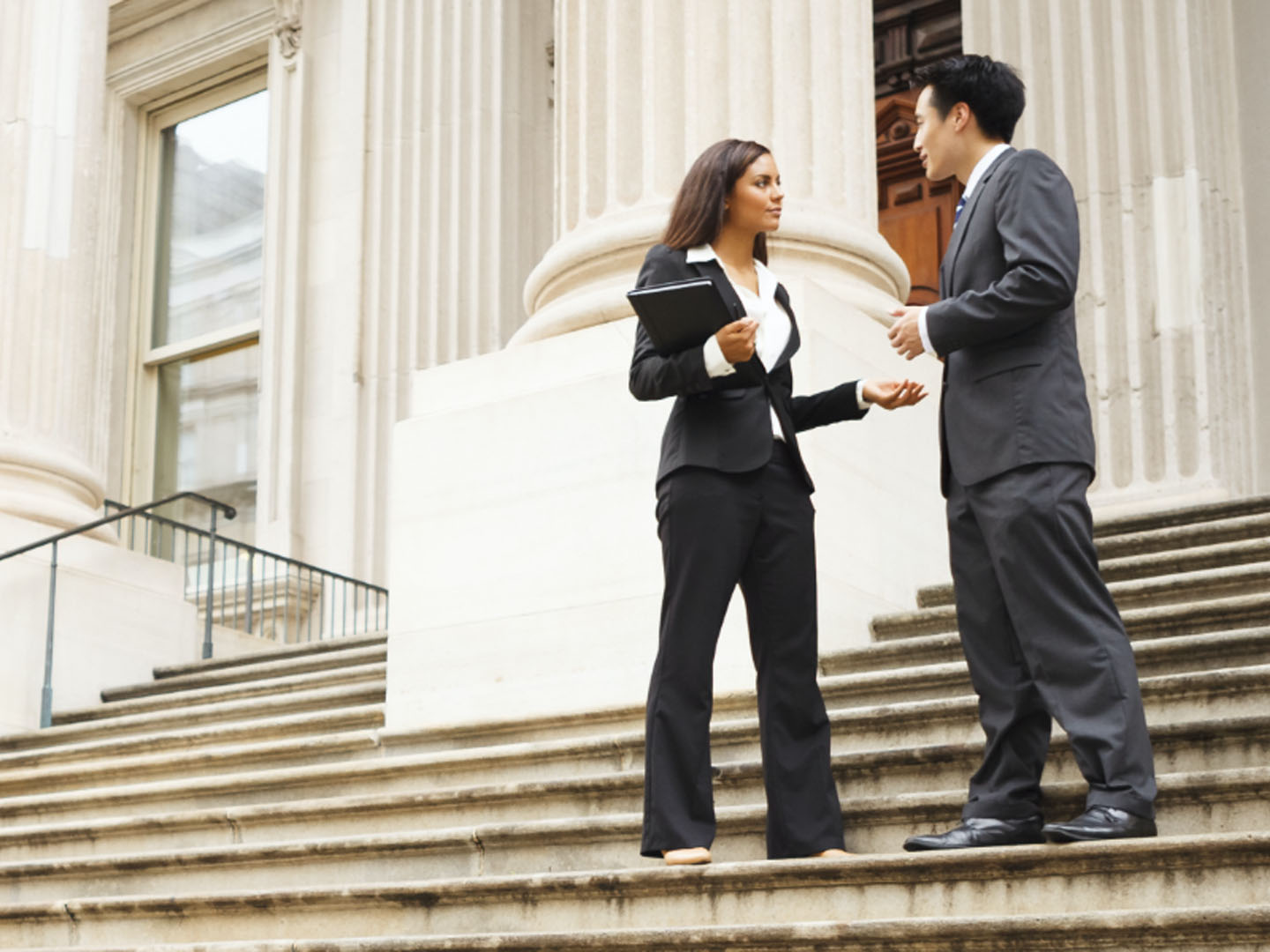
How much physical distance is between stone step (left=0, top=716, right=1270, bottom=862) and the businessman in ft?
0.89

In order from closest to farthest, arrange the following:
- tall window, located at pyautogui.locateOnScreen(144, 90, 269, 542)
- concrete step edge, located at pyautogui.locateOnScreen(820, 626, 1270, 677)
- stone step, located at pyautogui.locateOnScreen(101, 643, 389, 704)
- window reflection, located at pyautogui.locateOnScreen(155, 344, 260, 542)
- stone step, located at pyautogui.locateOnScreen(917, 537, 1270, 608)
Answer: concrete step edge, located at pyautogui.locateOnScreen(820, 626, 1270, 677), stone step, located at pyautogui.locateOnScreen(917, 537, 1270, 608), stone step, located at pyautogui.locateOnScreen(101, 643, 389, 704), window reflection, located at pyautogui.locateOnScreen(155, 344, 260, 542), tall window, located at pyautogui.locateOnScreen(144, 90, 269, 542)

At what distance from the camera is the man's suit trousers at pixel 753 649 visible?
14.9 feet

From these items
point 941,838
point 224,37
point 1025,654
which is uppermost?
point 224,37

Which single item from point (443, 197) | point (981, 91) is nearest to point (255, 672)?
point (443, 197)

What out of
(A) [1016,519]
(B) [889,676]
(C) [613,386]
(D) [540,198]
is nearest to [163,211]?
(D) [540,198]

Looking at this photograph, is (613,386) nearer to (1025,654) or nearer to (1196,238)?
(1025,654)

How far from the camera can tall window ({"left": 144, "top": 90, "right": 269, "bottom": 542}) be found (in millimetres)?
17658

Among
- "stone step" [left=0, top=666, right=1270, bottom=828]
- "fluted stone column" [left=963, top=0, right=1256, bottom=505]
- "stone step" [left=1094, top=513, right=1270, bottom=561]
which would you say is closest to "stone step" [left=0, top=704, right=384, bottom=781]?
"stone step" [left=0, top=666, right=1270, bottom=828]

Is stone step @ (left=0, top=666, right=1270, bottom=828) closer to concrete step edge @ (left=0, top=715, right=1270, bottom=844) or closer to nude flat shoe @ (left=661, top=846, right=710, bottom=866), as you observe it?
concrete step edge @ (left=0, top=715, right=1270, bottom=844)

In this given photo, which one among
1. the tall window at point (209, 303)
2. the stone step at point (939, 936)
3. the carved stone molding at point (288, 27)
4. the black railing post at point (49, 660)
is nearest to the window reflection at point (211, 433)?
the tall window at point (209, 303)

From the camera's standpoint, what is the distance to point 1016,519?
4.20 metres

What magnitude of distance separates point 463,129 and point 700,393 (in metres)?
11.4

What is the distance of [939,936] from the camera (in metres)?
3.88

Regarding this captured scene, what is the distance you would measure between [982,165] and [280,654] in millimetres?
7258
